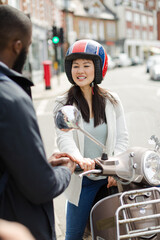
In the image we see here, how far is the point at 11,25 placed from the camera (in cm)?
124

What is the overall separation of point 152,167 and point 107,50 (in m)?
55.5

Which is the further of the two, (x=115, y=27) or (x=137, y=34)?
(x=137, y=34)

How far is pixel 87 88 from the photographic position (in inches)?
87.7

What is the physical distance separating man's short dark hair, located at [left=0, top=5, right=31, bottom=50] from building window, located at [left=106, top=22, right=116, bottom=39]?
187 ft

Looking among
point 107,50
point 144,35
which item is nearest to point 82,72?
point 107,50

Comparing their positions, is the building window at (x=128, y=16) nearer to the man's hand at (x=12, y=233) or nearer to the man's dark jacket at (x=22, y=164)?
the man's dark jacket at (x=22, y=164)

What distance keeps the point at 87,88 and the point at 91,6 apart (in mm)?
55057

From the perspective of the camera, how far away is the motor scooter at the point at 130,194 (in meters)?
1.44

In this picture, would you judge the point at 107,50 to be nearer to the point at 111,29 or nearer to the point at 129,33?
the point at 111,29

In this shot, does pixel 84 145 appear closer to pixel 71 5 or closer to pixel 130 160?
pixel 130 160

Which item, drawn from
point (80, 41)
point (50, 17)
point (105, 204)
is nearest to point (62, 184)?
point (105, 204)

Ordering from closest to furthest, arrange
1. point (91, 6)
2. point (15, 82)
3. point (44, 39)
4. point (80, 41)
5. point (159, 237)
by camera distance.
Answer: point (15, 82)
point (159, 237)
point (80, 41)
point (44, 39)
point (91, 6)

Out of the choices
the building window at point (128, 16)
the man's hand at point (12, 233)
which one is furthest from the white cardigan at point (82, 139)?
the building window at point (128, 16)

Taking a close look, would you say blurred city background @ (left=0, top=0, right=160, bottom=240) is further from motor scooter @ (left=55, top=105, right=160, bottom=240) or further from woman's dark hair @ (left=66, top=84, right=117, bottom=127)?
motor scooter @ (left=55, top=105, right=160, bottom=240)
